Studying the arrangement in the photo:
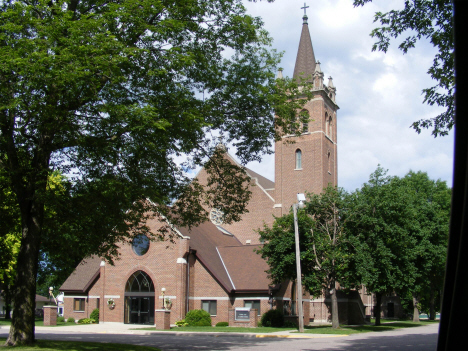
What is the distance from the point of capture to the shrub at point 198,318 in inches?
1396

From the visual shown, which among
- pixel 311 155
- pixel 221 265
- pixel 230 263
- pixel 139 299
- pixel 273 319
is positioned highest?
pixel 311 155

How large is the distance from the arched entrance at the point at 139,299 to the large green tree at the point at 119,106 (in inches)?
838

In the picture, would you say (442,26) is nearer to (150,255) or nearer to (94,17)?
(94,17)

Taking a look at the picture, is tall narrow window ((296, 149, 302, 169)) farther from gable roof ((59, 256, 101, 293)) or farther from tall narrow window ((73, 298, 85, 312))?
tall narrow window ((73, 298, 85, 312))

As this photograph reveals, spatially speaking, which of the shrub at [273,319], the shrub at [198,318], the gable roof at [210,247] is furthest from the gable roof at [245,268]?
the shrub at [198,318]

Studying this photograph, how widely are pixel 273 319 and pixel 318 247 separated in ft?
21.1

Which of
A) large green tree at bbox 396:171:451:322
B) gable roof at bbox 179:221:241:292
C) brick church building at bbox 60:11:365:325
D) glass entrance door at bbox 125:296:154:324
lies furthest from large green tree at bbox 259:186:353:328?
glass entrance door at bbox 125:296:154:324

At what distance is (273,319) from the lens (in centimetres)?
3475

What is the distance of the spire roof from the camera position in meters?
53.8

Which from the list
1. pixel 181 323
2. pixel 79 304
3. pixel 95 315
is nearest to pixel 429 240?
pixel 181 323

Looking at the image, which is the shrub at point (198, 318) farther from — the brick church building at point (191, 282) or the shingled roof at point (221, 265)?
the shingled roof at point (221, 265)

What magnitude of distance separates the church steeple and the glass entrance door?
28.6 meters

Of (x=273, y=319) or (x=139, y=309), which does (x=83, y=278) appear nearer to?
(x=139, y=309)

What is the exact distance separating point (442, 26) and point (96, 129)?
31.0ft
